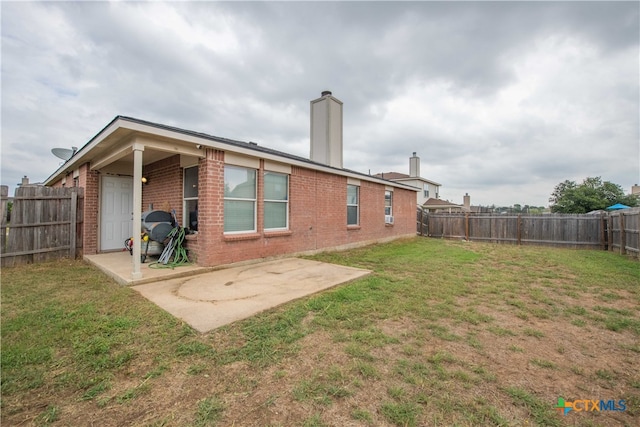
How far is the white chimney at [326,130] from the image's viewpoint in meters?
10.8

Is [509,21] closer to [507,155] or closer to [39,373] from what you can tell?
[39,373]

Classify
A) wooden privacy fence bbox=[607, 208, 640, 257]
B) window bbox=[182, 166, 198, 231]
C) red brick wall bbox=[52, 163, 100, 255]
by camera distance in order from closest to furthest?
window bbox=[182, 166, 198, 231], red brick wall bbox=[52, 163, 100, 255], wooden privacy fence bbox=[607, 208, 640, 257]

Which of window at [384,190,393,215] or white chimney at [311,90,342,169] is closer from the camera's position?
white chimney at [311,90,342,169]

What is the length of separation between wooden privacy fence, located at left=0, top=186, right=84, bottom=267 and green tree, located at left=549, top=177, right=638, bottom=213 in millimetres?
33611

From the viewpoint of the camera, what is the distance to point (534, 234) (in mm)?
12984

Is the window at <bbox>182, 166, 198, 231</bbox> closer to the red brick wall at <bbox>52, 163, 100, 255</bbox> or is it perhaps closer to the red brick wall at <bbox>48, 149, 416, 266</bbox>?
the red brick wall at <bbox>48, 149, 416, 266</bbox>

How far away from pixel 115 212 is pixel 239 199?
473cm

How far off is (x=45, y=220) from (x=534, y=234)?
1890cm

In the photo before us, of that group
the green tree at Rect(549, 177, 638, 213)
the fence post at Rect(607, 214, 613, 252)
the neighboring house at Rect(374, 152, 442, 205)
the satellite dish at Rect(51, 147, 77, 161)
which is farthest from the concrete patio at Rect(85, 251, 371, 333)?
the green tree at Rect(549, 177, 638, 213)

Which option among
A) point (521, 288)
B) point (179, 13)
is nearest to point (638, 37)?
point (521, 288)

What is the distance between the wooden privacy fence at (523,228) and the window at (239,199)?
12.6 meters

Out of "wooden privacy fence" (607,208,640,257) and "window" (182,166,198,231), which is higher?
"window" (182,166,198,231)

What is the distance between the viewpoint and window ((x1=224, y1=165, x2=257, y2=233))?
620cm

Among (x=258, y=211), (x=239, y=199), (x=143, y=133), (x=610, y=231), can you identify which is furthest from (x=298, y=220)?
(x=610, y=231)
